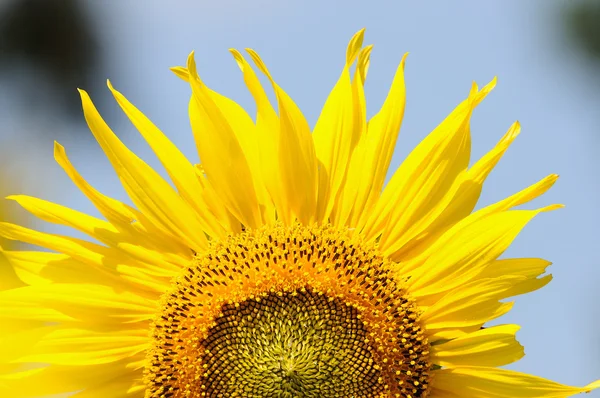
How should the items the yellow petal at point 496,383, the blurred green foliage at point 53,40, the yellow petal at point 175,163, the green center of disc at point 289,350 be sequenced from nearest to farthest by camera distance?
the green center of disc at point 289,350, the yellow petal at point 496,383, the yellow petal at point 175,163, the blurred green foliage at point 53,40

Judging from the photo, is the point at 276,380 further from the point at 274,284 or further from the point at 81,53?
the point at 81,53

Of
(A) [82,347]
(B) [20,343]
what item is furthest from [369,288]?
(B) [20,343]

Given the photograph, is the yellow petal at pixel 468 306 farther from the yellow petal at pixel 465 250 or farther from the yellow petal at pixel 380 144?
the yellow petal at pixel 380 144

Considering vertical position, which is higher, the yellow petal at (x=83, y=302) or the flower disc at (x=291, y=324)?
the yellow petal at (x=83, y=302)

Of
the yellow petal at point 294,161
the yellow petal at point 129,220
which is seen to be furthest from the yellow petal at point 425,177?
the yellow petal at point 129,220

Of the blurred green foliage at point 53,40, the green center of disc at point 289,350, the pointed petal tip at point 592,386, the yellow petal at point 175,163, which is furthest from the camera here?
the blurred green foliage at point 53,40

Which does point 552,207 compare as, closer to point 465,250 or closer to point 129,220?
point 465,250

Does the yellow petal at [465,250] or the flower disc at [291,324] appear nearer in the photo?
the flower disc at [291,324]

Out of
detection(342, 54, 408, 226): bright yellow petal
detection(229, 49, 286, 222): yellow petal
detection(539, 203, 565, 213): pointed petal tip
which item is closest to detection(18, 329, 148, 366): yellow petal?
detection(229, 49, 286, 222): yellow petal
